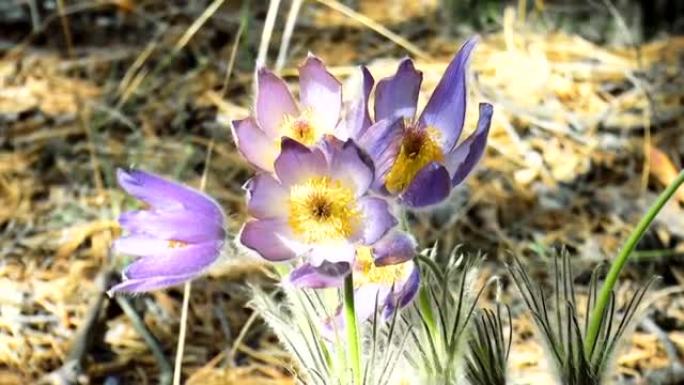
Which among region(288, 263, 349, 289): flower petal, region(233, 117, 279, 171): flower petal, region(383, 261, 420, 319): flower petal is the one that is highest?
region(233, 117, 279, 171): flower petal

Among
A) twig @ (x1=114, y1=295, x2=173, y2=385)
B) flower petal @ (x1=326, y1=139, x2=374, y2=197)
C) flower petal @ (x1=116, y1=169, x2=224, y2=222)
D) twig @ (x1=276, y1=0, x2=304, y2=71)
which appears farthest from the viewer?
twig @ (x1=114, y1=295, x2=173, y2=385)

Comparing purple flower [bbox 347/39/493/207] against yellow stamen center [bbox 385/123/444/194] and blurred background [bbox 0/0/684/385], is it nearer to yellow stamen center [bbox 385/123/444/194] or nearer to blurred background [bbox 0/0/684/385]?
yellow stamen center [bbox 385/123/444/194]

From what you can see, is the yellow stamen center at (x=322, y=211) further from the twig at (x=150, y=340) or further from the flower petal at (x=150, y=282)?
the twig at (x=150, y=340)

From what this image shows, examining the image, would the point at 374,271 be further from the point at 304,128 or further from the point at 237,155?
the point at 237,155

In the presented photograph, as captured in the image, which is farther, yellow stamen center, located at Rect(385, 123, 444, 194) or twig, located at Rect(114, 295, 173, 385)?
twig, located at Rect(114, 295, 173, 385)

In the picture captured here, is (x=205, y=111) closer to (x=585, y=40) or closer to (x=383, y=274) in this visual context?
(x=585, y=40)

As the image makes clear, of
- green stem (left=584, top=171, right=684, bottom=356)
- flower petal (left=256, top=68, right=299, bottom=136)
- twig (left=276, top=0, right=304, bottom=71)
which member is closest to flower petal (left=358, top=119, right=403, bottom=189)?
flower petal (left=256, top=68, right=299, bottom=136)

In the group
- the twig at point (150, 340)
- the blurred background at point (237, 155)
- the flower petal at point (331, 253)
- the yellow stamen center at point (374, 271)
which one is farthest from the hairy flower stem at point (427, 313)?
the twig at point (150, 340)
